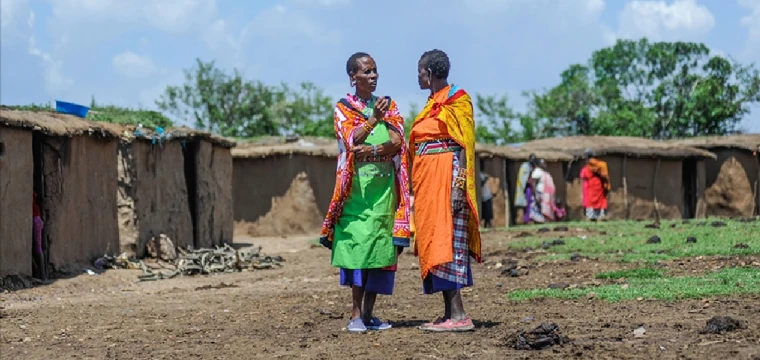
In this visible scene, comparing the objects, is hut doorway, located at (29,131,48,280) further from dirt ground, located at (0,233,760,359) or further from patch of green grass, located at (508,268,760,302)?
patch of green grass, located at (508,268,760,302)

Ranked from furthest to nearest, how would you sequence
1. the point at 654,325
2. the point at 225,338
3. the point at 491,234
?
the point at 491,234 < the point at 225,338 < the point at 654,325

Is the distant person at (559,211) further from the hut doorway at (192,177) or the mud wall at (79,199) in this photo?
the mud wall at (79,199)


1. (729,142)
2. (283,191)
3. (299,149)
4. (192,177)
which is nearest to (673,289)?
(192,177)

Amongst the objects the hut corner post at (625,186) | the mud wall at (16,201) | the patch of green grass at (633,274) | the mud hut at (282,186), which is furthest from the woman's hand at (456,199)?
the hut corner post at (625,186)

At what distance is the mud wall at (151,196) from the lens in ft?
47.3

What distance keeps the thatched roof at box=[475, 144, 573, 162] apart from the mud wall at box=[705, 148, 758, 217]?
5028mm

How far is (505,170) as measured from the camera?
24.8m

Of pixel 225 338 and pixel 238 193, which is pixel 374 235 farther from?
pixel 238 193

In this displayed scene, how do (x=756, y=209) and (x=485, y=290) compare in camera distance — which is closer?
(x=485, y=290)

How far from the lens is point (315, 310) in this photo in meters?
8.22

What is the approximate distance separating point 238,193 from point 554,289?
47.0 feet

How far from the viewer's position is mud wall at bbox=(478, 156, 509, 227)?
78.9 feet

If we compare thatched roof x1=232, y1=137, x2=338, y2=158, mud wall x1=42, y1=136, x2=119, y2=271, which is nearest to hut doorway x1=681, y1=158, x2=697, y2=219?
thatched roof x1=232, y1=137, x2=338, y2=158

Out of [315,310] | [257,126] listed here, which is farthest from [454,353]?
[257,126]
